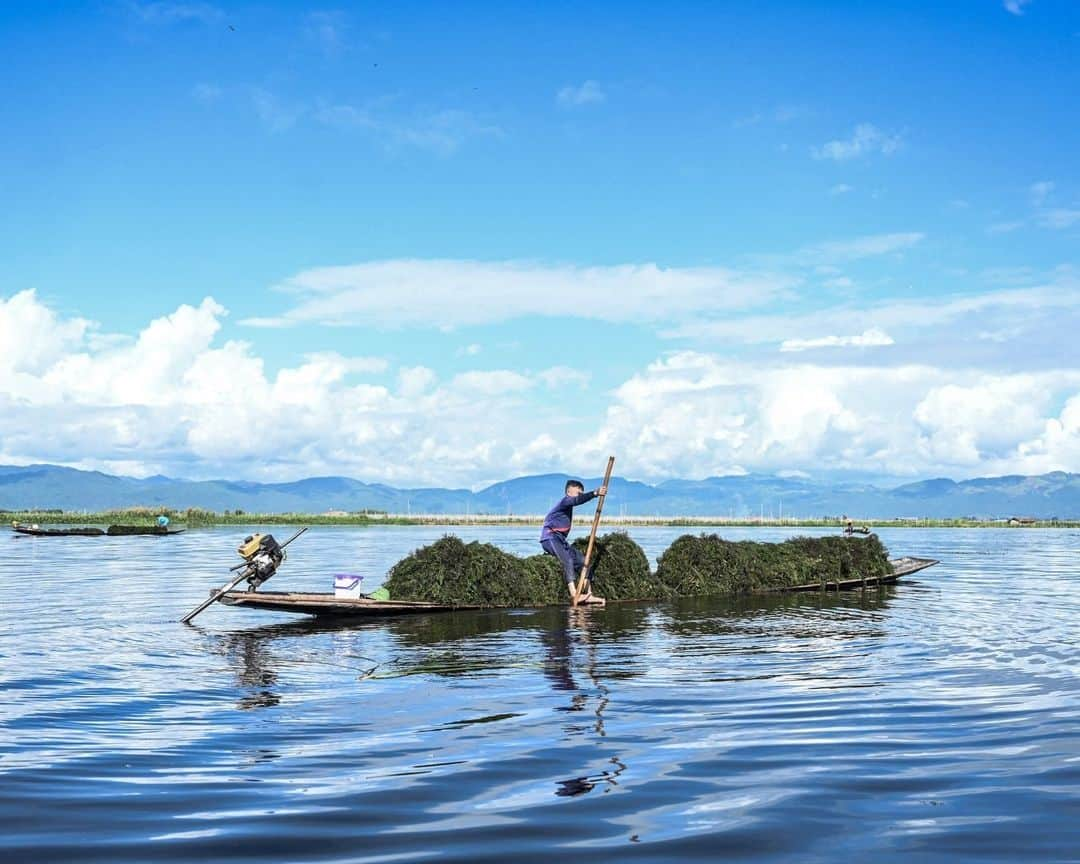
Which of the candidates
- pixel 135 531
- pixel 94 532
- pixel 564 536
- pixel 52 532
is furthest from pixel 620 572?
pixel 94 532

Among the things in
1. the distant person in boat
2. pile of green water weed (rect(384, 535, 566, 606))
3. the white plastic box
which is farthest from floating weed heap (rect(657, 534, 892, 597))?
the white plastic box

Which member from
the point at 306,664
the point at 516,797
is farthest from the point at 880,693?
the point at 306,664

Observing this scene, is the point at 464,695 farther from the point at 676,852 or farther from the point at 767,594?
the point at 767,594

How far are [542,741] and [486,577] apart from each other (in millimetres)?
12048

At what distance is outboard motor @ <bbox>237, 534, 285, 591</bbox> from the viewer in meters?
18.8

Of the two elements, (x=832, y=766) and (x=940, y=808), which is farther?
(x=832, y=766)

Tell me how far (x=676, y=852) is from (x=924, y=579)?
26453 mm

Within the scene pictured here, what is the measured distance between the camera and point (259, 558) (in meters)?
18.8

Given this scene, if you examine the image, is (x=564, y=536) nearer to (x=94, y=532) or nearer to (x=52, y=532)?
(x=52, y=532)

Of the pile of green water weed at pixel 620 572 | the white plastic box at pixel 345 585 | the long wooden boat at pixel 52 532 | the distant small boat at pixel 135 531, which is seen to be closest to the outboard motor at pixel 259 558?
the white plastic box at pixel 345 585

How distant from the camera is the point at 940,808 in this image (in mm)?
6160

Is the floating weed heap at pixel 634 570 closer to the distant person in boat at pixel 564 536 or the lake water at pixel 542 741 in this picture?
the distant person in boat at pixel 564 536

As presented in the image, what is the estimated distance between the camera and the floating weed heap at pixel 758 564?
Result: 23531mm

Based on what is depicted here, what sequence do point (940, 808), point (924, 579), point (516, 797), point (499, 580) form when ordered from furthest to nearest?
point (924, 579)
point (499, 580)
point (516, 797)
point (940, 808)
